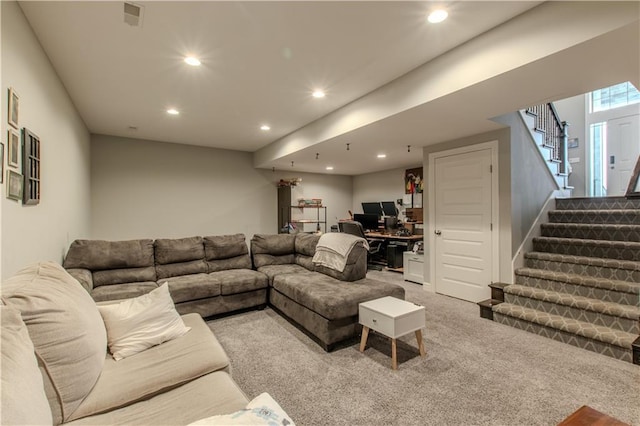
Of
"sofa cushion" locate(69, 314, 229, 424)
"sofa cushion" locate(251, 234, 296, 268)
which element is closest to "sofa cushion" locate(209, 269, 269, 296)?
"sofa cushion" locate(251, 234, 296, 268)

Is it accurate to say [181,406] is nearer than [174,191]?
Yes

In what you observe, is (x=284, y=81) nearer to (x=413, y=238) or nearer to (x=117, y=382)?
(x=117, y=382)

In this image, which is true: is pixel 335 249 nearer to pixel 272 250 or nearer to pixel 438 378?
pixel 272 250

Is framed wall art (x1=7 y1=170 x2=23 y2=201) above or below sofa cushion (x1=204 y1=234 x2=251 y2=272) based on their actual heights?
above

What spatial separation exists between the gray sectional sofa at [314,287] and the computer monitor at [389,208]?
10.2 ft

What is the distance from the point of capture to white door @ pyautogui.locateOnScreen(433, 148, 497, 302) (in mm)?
3814

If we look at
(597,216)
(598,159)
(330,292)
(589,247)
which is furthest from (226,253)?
(598,159)

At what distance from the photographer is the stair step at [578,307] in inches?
103

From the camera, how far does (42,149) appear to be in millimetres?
2334

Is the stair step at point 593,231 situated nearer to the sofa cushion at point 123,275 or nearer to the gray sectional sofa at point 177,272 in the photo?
the gray sectional sofa at point 177,272

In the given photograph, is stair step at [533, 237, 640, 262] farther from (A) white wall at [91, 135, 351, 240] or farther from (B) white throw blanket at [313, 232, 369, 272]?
(A) white wall at [91, 135, 351, 240]

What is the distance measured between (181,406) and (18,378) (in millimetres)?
Result: 629

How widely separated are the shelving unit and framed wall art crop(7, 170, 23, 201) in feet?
17.2

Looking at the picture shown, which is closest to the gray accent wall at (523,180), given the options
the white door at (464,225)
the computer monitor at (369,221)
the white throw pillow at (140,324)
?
the white door at (464,225)
